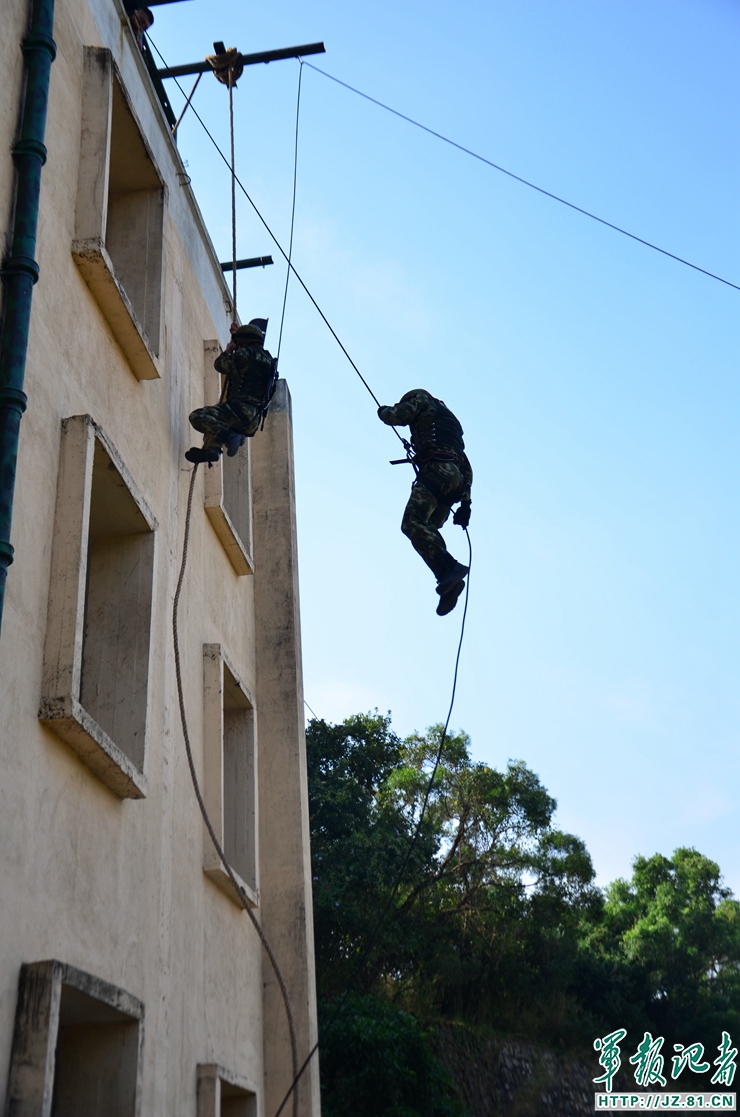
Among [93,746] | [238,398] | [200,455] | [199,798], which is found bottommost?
[93,746]

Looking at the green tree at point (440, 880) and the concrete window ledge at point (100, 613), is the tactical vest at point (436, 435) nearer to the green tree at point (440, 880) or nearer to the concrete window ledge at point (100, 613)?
the concrete window ledge at point (100, 613)

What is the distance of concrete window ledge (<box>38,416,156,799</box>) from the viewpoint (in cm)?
448

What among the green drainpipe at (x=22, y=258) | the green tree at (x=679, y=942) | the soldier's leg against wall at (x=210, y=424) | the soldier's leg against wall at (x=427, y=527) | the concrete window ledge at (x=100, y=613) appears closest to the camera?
the green drainpipe at (x=22, y=258)

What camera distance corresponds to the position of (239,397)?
728 cm

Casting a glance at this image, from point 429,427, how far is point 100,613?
318 centimetres

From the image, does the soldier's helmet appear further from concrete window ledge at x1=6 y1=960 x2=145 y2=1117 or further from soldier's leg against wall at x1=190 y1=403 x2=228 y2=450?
concrete window ledge at x1=6 y1=960 x2=145 y2=1117

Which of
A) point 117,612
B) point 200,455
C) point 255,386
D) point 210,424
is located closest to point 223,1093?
point 117,612

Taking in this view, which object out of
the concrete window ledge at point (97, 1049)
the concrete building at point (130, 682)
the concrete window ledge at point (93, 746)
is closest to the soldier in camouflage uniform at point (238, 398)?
the concrete building at point (130, 682)

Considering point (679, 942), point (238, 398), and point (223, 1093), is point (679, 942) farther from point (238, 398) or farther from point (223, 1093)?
point (238, 398)

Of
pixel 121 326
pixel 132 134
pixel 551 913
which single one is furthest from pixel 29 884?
pixel 551 913

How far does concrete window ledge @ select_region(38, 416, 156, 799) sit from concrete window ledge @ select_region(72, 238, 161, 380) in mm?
833

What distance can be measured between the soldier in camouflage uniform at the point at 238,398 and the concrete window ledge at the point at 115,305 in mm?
597

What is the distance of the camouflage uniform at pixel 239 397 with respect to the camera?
705 cm

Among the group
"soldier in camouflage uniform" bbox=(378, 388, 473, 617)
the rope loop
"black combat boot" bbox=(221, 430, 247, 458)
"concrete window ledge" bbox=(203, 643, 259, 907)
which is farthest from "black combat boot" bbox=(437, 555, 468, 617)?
the rope loop
